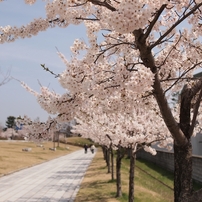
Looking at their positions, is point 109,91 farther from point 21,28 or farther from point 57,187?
point 57,187

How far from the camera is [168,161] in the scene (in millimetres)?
30734

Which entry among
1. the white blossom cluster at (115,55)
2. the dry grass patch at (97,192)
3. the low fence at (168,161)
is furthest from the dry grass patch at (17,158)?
the white blossom cluster at (115,55)

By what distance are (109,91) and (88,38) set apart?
1.09m

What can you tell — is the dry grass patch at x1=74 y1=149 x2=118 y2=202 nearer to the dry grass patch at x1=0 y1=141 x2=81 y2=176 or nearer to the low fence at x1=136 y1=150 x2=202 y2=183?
the low fence at x1=136 y1=150 x2=202 y2=183

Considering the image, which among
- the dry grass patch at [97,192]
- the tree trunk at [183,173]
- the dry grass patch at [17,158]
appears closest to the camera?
the tree trunk at [183,173]

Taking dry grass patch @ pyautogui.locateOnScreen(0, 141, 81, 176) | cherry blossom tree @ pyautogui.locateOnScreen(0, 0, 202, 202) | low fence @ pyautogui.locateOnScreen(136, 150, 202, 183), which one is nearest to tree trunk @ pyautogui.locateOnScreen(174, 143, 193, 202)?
cherry blossom tree @ pyautogui.locateOnScreen(0, 0, 202, 202)

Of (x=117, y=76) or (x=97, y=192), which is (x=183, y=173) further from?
(x=97, y=192)

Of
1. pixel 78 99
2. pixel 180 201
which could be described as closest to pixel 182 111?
pixel 180 201

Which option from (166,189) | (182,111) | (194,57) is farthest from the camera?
(166,189)

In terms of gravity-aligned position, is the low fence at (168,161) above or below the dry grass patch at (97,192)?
above

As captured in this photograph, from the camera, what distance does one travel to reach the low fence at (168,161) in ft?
72.5

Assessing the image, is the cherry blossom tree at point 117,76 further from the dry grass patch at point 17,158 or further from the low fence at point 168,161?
the dry grass patch at point 17,158

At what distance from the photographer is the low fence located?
22.1 m

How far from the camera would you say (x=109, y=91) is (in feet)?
15.6
